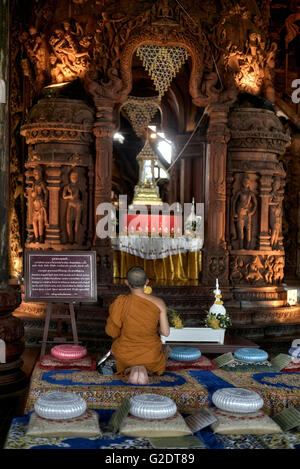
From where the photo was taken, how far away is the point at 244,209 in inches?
384

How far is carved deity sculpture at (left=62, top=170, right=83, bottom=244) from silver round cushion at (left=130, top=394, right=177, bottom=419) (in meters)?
5.88

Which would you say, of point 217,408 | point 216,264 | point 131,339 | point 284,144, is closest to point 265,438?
point 217,408

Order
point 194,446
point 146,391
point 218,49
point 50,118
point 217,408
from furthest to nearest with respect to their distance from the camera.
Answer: point 218,49
point 50,118
point 146,391
point 217,408
point 194,446

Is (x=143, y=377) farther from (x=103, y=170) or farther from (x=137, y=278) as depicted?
(x=103, y=170)

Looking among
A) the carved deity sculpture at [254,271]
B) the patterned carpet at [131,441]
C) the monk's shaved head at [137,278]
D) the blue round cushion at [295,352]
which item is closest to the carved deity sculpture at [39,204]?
the carved deity sculpture at [254,271]

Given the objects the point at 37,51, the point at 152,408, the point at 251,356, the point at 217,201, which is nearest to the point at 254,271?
the point at 217,201

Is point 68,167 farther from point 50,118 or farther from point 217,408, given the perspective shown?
point 217,408

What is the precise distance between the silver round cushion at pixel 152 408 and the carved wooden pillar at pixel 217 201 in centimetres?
579

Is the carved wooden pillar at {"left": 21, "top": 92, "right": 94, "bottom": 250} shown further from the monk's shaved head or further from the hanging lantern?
the monk's shaved head

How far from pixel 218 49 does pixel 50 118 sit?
3.19 metres

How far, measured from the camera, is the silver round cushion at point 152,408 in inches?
146

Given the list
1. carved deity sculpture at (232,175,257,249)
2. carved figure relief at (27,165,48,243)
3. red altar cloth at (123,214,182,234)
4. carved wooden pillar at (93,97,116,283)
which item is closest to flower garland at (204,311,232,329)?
carved wooden pillar at (93,97,116,283)

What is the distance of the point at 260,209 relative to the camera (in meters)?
9.85

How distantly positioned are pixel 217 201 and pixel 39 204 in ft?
9.88
